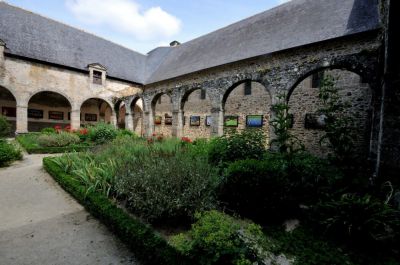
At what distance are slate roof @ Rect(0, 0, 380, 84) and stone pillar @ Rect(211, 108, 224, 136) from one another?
16.2 ft

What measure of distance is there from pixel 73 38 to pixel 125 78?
533cm

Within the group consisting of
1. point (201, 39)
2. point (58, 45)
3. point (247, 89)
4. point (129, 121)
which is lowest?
point (129, 121)

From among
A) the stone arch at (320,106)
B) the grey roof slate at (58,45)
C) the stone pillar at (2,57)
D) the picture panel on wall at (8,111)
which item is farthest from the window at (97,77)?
the stone arch at (320,106)

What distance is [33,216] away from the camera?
3.68m

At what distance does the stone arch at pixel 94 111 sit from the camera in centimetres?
2011

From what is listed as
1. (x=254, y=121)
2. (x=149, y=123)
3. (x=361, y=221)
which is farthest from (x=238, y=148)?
(x=149, y=123)

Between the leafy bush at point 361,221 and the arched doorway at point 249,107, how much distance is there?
8.65 meters

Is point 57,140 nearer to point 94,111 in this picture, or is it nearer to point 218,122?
point 218,122

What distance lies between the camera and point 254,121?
1227cm

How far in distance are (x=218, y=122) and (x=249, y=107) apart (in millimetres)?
5073

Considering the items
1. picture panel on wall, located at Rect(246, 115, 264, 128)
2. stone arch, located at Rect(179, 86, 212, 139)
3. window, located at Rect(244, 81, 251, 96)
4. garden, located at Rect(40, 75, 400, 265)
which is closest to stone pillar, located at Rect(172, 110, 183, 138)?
picture panel on wall, located at Rect(246, 115, 264, 128)

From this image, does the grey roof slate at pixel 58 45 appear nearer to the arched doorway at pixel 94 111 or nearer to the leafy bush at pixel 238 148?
the arched doorway at pixel 94 111

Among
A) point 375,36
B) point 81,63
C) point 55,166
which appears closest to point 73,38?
point 81,63

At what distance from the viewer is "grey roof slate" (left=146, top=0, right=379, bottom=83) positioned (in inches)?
380
